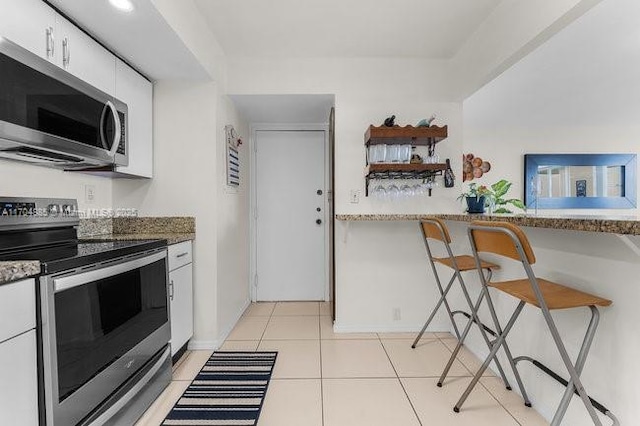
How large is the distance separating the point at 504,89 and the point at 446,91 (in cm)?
79

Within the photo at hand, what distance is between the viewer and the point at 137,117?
2.38 meters

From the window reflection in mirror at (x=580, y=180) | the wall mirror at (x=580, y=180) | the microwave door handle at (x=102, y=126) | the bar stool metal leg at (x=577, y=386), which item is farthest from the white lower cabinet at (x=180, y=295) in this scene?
the window reflection in mirror at (x=580, y=180)

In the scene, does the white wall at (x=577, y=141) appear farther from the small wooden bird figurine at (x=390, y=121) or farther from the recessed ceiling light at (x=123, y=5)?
the recessed ceiling light at (x=123, y=5)

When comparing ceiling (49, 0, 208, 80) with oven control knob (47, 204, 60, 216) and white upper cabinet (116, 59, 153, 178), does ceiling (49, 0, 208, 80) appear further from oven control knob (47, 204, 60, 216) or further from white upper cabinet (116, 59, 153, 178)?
oven control knob (47, 204, 60, 216)

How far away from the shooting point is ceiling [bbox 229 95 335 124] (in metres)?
3.04

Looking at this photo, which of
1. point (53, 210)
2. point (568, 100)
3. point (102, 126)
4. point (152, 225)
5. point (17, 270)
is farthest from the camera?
point (568, 100)

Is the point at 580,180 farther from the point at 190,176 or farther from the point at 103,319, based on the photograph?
the point at 103,319

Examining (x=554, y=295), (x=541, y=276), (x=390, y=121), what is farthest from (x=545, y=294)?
(x=390, y=121)

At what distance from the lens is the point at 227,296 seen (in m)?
2.94

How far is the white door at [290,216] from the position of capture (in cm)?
394

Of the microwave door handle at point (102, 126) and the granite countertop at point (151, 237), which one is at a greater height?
the microwave door handle at point (102, 126)

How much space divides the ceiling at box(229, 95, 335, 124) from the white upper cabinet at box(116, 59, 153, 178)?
2.47ft

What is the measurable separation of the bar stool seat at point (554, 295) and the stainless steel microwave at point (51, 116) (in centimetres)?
214

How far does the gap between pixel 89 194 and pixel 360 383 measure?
221 centimetres
